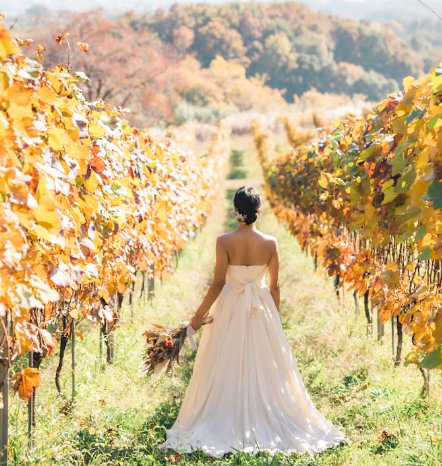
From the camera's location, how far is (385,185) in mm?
3590

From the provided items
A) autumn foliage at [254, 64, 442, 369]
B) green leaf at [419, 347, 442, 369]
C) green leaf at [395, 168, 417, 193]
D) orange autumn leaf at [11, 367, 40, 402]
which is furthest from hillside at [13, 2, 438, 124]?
green leaf at [419, 347, 442, 369]

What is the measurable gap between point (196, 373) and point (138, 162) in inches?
81.1

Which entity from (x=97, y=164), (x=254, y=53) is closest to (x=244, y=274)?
(x=97, y=164)

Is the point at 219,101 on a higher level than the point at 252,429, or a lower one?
lower

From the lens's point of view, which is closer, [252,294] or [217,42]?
[252,294]

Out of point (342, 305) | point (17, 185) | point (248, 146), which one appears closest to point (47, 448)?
point (17, 185)

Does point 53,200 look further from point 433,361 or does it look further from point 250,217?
point 250,217

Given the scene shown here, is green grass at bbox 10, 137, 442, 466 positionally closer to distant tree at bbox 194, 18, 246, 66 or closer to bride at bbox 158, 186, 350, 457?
bride at bbox 158, 186, 350, 457

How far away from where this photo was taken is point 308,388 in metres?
5.16

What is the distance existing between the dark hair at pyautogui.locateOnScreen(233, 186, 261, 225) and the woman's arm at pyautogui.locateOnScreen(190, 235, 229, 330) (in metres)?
0.25

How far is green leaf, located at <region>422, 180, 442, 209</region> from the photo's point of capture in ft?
7.80

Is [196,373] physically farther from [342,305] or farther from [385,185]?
[342,305]

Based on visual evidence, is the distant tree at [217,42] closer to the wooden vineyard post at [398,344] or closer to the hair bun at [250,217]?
the wooden vineyard post at [398,344]

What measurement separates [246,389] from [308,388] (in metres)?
1.11
